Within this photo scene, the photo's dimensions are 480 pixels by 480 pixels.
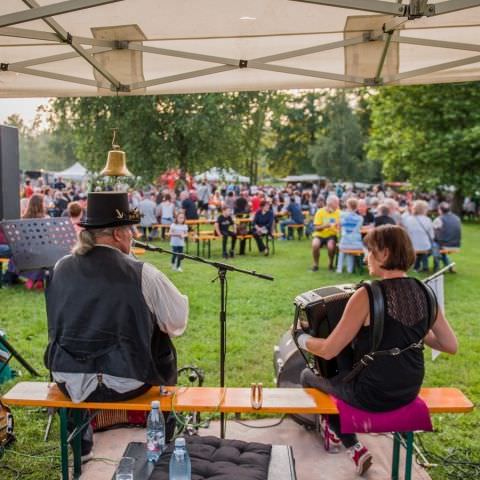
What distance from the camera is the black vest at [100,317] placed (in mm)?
3404

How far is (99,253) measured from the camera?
347 cm

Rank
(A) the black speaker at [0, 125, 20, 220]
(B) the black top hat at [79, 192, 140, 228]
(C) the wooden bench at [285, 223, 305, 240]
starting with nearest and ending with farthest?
(B) the black top hat at [79, 192, 140, 228]
(A) the black speaker at [0, 125, 20, 220]
(C) the wooden bench at [285, 223, 305, 240]

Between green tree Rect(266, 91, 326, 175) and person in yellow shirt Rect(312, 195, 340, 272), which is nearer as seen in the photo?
person in yellow shirt Rect(312, 195, 340, 272)

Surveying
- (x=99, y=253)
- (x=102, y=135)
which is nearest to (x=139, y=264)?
(x=99, y=253)

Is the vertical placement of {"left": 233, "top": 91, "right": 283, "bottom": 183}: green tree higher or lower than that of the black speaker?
higher

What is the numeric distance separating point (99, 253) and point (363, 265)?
10.2 metres

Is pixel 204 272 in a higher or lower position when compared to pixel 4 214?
lower

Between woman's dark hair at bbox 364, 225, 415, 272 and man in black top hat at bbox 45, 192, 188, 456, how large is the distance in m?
1.19

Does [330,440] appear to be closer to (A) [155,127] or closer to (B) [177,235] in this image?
(B) [177,235]

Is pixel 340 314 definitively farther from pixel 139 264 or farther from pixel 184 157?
pixel 184 157

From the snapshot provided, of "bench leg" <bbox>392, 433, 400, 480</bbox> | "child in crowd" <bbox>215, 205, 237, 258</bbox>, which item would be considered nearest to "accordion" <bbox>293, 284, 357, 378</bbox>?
"bench leg" <bbox>392, 433, 400, 480</bbox>

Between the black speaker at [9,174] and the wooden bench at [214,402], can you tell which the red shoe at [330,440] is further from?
the black speaker at [9,174]

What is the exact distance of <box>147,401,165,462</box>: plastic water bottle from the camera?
3010 mm

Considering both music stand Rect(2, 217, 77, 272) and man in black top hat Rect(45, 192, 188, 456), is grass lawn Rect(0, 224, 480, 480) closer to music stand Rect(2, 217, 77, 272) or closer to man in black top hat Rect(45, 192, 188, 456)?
man in black top hat Rect(45, 192, 188, 456)
